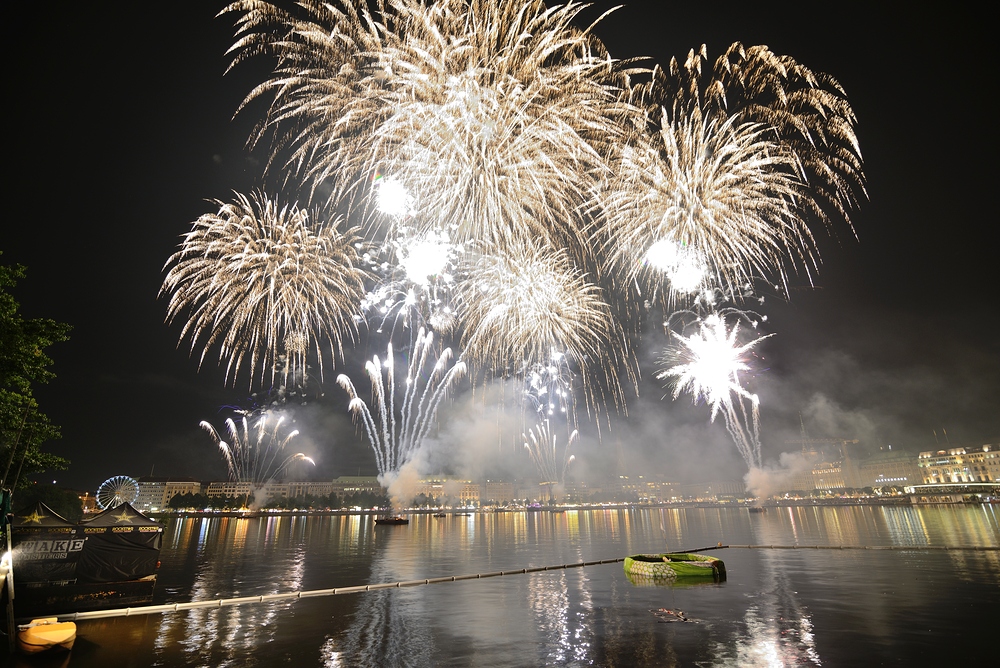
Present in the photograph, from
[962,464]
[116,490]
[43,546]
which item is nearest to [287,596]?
[43,546]

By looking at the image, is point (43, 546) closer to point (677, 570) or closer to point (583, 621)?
point (583, 621)

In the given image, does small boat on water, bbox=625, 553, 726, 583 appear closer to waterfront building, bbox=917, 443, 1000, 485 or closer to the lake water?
the lake water

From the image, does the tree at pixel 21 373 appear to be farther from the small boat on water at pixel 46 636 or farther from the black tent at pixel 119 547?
the small boat on water at pixel 46 636

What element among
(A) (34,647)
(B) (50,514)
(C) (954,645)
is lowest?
(C) (954,645)

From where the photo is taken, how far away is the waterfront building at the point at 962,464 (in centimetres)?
14975

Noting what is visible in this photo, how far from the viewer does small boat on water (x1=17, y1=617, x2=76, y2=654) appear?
14406 millimetres

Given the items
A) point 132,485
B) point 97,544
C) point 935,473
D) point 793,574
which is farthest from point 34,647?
point 935,473

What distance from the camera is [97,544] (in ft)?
60.8

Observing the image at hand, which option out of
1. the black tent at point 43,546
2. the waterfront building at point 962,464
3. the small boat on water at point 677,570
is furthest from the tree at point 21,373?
the waterfront building at point 962,464

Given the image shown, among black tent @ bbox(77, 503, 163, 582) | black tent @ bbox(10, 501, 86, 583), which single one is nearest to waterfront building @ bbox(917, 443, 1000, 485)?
black tent @ bbox(77, 503, 163, 582)

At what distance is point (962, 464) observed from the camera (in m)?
162

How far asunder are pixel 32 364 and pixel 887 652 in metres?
32.6

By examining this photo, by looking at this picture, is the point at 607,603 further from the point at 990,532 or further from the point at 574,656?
the point at 990,532

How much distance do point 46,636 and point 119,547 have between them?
498 centimetres
